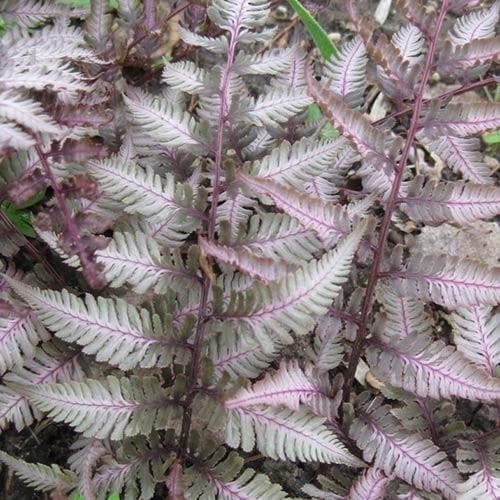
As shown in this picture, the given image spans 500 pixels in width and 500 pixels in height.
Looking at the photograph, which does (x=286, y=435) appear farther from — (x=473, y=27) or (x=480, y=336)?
(x=473, y=27)

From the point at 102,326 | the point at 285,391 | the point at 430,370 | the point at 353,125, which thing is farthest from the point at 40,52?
the point at 430,370

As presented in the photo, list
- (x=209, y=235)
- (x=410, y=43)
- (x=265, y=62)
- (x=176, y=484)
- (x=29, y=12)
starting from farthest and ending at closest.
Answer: (x=29, y=12)
(x=410, y=43)
(x=265, y=62)
(x=209, y=235)
(x=176, y=484)

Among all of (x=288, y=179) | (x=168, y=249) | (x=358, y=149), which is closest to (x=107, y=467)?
(x=168, y=249)

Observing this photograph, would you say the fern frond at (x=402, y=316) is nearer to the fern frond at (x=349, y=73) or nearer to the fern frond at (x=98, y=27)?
the fern frond at (x=349, y=73)

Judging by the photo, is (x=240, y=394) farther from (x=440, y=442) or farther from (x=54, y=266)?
(x=54, y=266)

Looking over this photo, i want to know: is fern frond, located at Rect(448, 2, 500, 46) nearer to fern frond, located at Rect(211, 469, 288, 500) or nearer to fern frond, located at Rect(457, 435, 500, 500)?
fern frond, located at Rect(457, 435, 500, 500)

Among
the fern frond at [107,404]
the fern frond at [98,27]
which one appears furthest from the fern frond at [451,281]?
the fern frond at [98,27]
